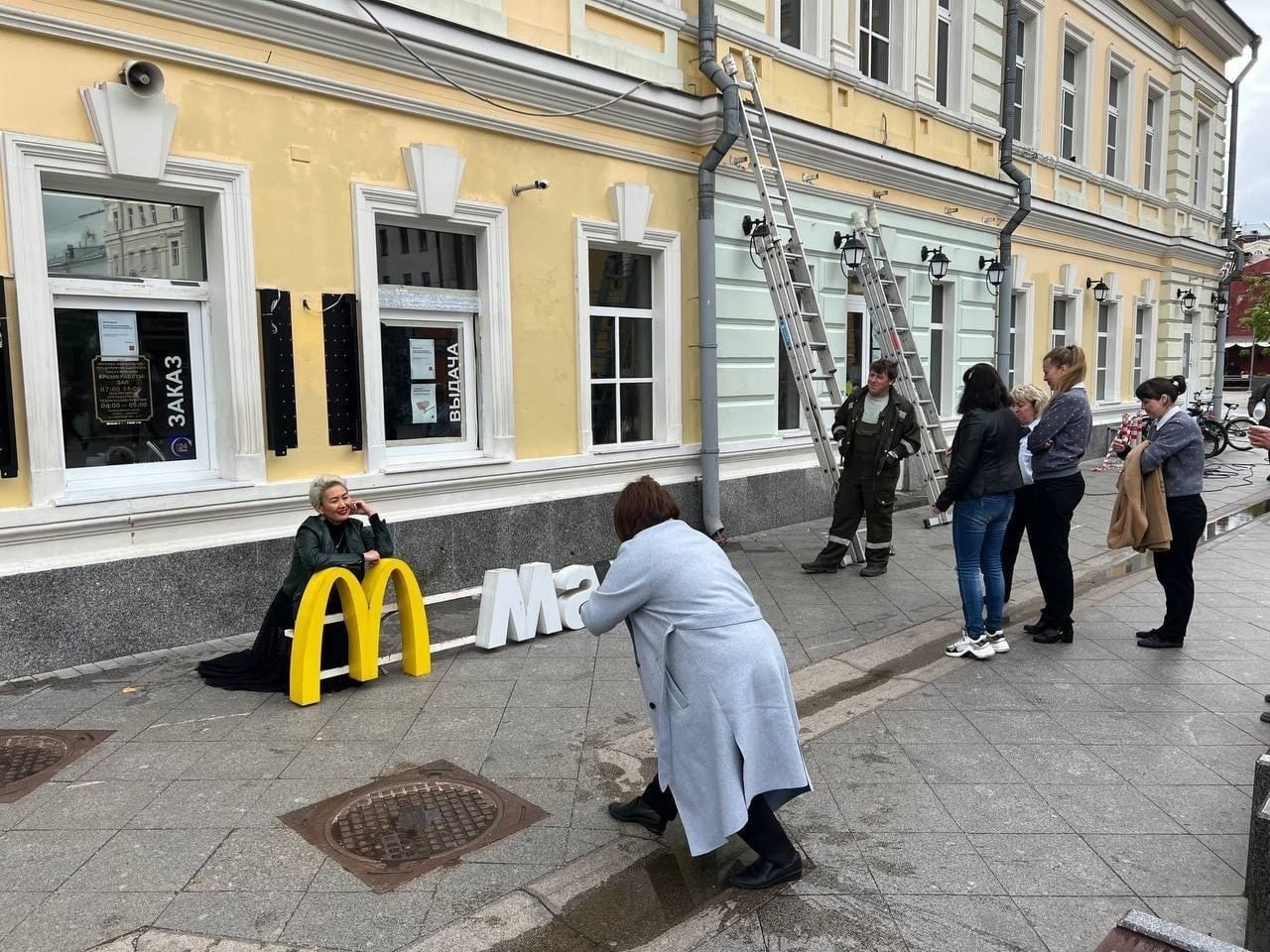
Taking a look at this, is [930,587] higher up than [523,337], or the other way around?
[523,337]

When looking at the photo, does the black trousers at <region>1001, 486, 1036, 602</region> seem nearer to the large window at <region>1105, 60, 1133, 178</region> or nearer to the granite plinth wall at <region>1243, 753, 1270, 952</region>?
the granite plinth wall at <region>1243, 753, 1270, 952</region>

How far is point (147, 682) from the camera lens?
5.41 meters

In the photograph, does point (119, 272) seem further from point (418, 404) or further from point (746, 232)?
point (746, 232)

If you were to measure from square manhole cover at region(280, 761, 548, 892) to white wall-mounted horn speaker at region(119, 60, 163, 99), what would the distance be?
453 centimetres

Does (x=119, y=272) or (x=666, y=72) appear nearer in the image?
(x=119, y=272)

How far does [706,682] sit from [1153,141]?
2162 cm

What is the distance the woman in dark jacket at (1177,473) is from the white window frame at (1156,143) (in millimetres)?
16351

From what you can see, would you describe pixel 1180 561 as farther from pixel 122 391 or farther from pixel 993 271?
pixel 993 271

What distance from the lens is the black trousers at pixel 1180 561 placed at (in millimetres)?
5852

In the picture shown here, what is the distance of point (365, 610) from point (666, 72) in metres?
6.48

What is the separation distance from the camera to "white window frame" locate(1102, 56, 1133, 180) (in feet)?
59.1

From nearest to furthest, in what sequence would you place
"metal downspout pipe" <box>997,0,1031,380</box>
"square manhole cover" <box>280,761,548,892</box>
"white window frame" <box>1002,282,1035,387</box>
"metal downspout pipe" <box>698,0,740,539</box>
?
"square manhole cover" <box>280,761,548,892</box> → "metal downspout pipe" <box>698,0,740,539</box> → "metal downspout pipe" <box>997,0,1031,380</box> → "white window frame" <box>1002,282,1035,387</box>

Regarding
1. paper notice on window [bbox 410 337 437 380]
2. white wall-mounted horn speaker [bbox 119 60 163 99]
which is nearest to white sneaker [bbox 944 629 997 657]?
paper notice on window [bbox 410 337 437 380]

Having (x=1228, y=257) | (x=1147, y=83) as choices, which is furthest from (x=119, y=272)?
(x=1228, y=257)
